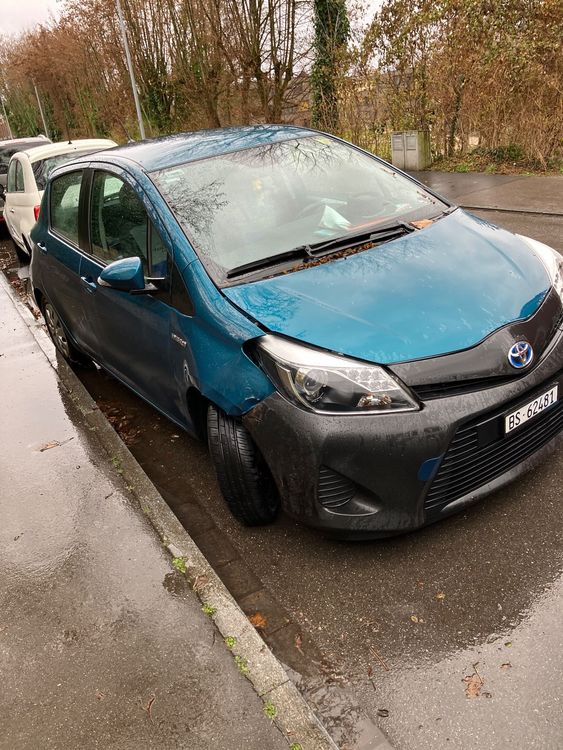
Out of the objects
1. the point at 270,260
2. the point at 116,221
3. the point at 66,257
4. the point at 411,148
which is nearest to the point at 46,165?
the point at 66,257

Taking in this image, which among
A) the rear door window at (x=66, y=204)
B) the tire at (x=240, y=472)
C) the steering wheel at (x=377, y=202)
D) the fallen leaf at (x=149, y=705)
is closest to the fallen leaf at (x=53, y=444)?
the rear door window at (x=66, y=204)

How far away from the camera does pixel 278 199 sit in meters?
3.45

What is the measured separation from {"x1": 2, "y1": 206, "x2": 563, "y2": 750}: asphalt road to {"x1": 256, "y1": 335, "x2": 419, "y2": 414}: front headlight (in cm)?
80

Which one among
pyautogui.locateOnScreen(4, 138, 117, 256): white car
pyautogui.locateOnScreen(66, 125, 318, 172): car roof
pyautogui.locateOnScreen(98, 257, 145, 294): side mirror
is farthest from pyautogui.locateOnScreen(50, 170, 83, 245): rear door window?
pyautogui.locateOnScreen(4, 138, 117, 256): white car

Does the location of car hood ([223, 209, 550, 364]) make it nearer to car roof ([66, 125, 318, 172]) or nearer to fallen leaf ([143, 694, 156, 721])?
car roof ([66, 125, 318, 172])

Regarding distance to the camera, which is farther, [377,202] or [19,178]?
[19,178]

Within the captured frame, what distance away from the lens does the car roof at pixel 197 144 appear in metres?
3.63

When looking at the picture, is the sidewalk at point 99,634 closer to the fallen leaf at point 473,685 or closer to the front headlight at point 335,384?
the fallen leaf at point 473,685

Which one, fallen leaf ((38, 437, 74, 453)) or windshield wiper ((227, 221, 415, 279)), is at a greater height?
windshield wiper ((227, 221, 415, 279))

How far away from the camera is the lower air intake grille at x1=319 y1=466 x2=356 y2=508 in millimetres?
2455

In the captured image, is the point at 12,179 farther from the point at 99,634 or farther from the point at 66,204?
the point at 99,634

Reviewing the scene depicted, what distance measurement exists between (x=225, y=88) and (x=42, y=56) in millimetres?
22449

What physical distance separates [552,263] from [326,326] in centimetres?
136

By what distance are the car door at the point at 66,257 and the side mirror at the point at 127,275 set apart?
1.14 meters
